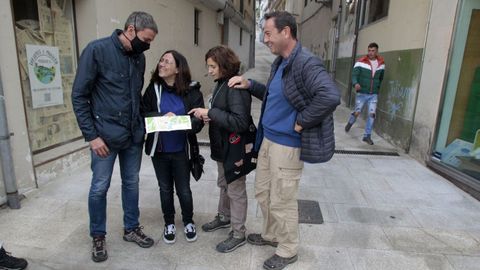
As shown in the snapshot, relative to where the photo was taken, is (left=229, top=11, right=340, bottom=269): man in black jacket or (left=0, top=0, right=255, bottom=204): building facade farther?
(left=0, top=0, right=255, bottom=204): building facade

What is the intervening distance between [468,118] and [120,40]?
454cm

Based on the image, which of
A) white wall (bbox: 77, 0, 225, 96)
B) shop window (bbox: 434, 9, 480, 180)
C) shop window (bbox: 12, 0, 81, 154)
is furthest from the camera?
white wall (bbox: 77, 0, 225, 96)

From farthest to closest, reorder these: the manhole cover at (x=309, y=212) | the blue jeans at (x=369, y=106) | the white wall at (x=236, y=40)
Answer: the white wall at (x=236, y=40) → the blue jeans at (x=369, y=106) → the manhole cover at (x=309, y=212)

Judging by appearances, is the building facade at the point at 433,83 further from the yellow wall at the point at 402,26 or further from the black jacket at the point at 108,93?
the black jacket at the point at 108,93

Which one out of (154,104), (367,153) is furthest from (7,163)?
(367,153)

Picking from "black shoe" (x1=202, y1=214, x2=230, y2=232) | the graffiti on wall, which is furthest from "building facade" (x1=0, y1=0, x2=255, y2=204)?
the graffiti on wall

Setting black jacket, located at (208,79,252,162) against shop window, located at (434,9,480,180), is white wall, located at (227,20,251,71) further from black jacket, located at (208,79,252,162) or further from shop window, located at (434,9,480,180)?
black jacket, located at (208,79,252,162)

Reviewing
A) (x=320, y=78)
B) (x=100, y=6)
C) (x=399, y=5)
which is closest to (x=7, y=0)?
(x=100, y=6)

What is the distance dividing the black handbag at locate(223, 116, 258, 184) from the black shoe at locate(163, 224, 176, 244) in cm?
70

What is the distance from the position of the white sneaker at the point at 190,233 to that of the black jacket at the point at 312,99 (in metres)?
1.23

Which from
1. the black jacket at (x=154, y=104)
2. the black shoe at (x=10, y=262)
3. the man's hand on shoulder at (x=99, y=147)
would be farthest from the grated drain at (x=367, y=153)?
the black shoe at (x=10, y=262)

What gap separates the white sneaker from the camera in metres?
Answer: 3.02

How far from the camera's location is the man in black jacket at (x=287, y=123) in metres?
2.25

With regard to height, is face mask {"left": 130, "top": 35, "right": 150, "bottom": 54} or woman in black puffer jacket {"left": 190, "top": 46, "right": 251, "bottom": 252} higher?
face mask {"left": 130, "top": 35, "right": 150, "bottom": 54}
